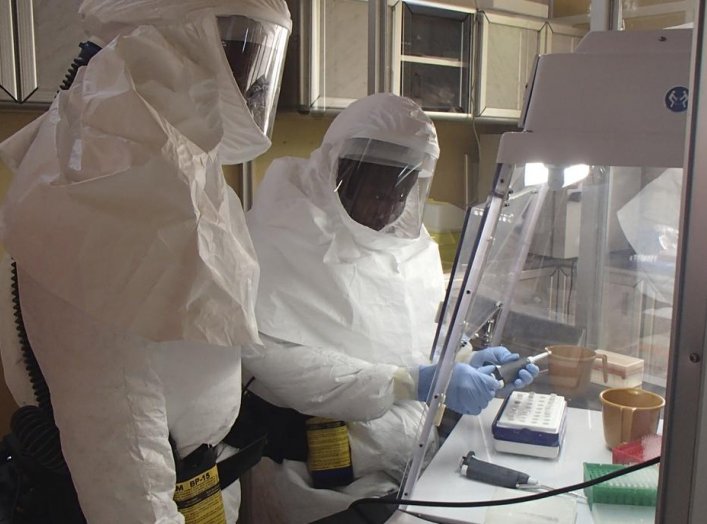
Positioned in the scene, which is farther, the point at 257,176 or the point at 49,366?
the point at 257,176

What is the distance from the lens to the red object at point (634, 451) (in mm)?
1019

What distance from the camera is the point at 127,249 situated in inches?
35.0

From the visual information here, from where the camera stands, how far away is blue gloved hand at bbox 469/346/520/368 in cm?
150

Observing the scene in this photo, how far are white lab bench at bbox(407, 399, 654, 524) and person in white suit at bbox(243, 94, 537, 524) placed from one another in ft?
0.37

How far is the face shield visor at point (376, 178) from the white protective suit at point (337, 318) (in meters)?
0.03

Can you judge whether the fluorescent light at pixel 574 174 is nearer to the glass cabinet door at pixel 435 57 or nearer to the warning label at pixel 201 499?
the warning label at pixel 201 499

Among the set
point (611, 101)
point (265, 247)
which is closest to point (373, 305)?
point (265, 247)

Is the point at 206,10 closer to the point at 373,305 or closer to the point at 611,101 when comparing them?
the point at 611,101

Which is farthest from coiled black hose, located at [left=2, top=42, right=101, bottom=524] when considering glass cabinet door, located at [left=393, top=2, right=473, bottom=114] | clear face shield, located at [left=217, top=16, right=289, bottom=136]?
glass cabinet door, located at [left=393, top=2, right=473, bottom=114]

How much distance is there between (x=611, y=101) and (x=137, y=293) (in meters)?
0.68

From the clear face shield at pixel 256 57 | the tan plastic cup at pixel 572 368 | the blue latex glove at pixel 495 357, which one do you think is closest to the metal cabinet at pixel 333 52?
the clear face shield at pixel 256 57

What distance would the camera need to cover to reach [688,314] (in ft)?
1.96

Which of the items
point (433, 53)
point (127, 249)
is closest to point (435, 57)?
point (433, 53)

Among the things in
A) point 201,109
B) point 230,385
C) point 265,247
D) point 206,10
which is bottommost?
point 230,385
